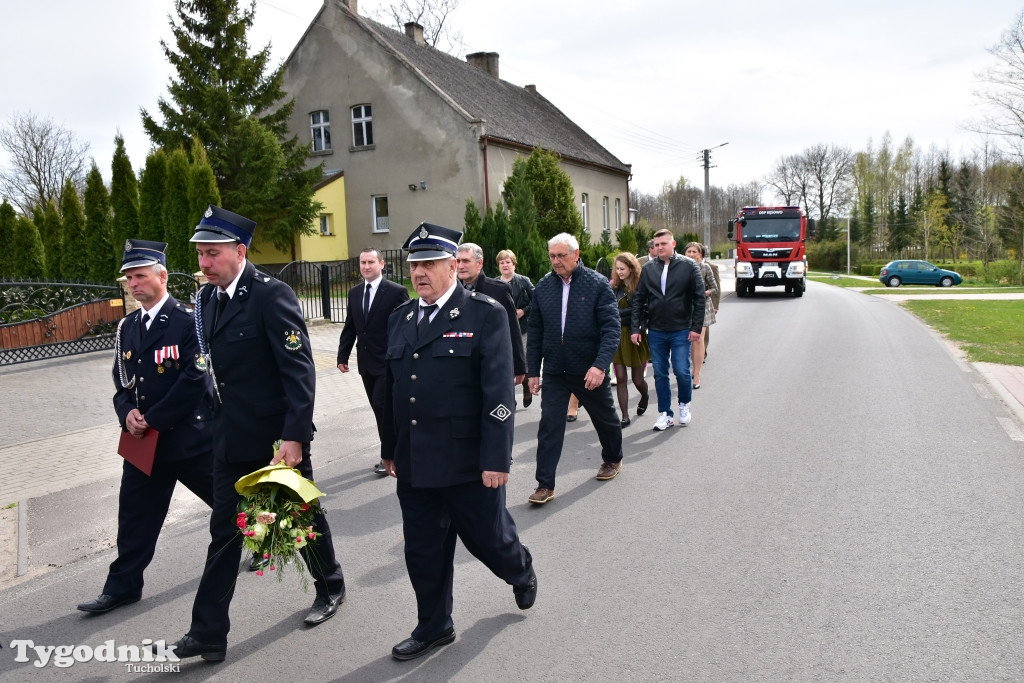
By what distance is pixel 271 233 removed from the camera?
26.6m

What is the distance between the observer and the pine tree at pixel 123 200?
719 inches

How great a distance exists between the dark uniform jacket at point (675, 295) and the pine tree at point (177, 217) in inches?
538

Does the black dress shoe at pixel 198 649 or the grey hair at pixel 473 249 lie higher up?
the grey hair at pixel 473 249

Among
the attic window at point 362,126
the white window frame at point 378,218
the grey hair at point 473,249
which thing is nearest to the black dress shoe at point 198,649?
the grey hair at point 473,249

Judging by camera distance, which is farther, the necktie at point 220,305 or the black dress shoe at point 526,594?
the black dress shoe at point 526,594

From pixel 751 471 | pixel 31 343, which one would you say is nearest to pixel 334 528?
pixel 751 471

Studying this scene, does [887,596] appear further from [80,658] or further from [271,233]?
[271,233]

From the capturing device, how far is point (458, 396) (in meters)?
3.58

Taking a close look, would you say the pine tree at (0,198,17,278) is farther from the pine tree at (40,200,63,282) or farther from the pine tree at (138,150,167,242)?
the pine tree at (138,150,167,242)

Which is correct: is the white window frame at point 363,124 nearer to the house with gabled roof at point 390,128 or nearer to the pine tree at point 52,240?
the house with gabled roof at point 390,128

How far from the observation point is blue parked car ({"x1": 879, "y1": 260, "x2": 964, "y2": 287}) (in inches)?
1642

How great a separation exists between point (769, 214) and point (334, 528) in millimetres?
26208

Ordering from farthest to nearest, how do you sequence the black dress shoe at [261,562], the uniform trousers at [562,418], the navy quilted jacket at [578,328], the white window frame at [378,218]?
the white window frame at [378,218] < the navy quilted jacket at [578,328] < the uniform trousers at [562,418] < the black dress shoe at [261,562]

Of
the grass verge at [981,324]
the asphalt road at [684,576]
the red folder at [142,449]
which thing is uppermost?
the red folder at [142,449]
